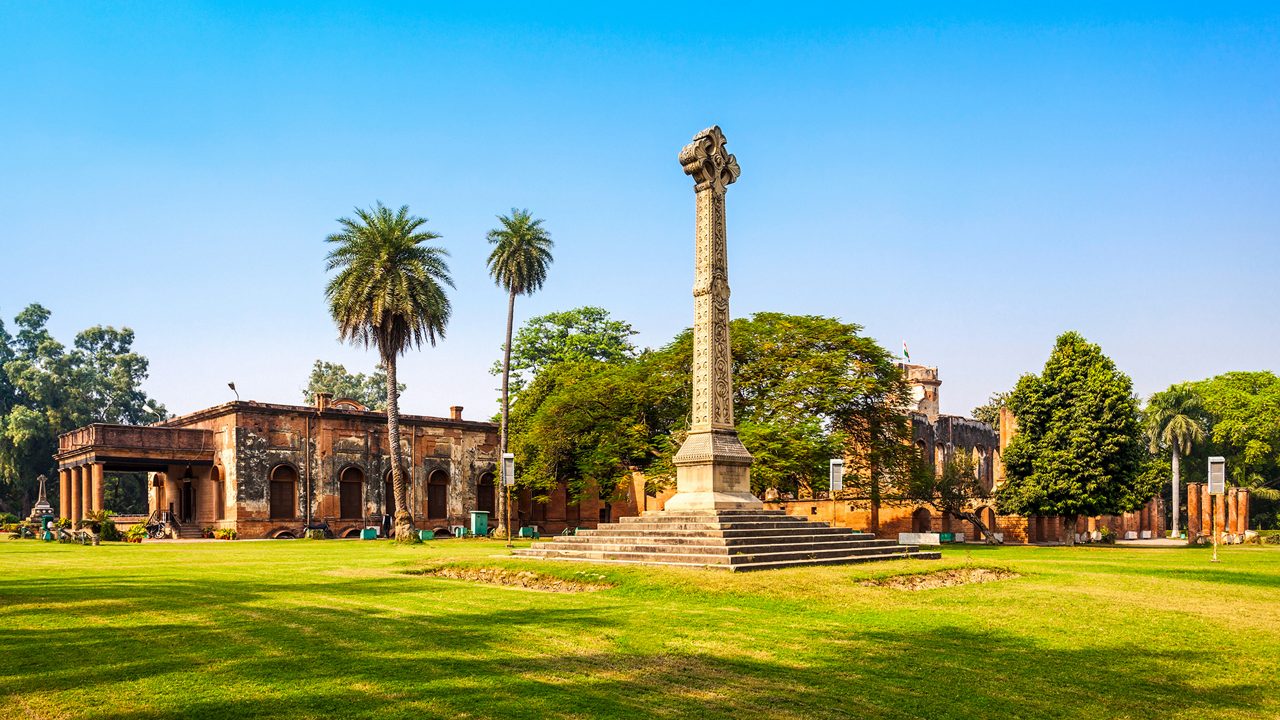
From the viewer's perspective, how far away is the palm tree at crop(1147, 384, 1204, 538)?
59.2 meters

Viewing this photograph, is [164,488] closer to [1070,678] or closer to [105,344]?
[105,344]

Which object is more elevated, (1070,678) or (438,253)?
(438,253)

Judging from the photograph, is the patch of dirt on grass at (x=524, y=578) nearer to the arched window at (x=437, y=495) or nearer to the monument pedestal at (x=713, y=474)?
the monument pedestal at (x=713, y=474)

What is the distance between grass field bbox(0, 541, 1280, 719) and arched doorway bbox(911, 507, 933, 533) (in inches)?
1338

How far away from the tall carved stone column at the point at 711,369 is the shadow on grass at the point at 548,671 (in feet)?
28.2

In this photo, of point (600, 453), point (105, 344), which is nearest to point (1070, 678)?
point (600, 453)

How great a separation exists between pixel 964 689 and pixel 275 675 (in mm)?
5371

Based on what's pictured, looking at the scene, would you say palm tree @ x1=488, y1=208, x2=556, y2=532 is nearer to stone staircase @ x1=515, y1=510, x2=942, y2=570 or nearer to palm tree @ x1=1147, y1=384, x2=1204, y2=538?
stone staircase @ x1=515, y1=510, x2=942, y2=570

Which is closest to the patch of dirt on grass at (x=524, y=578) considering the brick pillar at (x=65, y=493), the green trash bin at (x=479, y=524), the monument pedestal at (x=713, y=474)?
the monument pedestal at (x=713, y=474)

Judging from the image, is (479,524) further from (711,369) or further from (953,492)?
(711,369)

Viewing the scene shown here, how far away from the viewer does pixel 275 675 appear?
761cm

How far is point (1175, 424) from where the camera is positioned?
194ft

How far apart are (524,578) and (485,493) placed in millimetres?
34237

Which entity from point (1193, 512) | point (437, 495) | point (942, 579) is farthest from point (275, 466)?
point (1193, 512)
